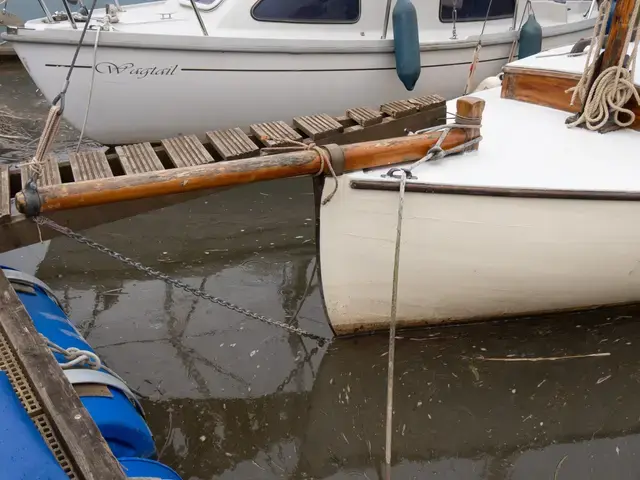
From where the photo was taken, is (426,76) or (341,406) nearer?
(341,406)

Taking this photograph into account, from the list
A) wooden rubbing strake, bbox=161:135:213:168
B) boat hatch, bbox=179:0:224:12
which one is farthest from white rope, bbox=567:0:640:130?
boat hatch, bbox=179:0:224:12

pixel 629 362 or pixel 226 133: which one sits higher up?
pixel 226 133

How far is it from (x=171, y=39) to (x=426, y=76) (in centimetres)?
295

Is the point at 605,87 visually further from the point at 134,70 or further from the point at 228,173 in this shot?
the point at 134,70

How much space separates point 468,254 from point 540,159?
793 mm

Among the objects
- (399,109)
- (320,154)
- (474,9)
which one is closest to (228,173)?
(320,154)

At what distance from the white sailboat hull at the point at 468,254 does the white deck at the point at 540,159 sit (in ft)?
0.36

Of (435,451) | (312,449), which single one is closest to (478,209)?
(435,451)

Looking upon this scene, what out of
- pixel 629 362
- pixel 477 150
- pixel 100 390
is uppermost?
pixel 477 150

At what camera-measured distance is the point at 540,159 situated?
3.44 m

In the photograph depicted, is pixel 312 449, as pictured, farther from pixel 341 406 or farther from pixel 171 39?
pixel 171 39

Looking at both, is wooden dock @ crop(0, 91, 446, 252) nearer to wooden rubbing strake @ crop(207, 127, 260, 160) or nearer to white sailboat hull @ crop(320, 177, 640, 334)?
wooden rubbing strake @ crop(207, 127, 260, 160)

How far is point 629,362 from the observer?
3.43 m

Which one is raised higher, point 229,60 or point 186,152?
point 229,60
